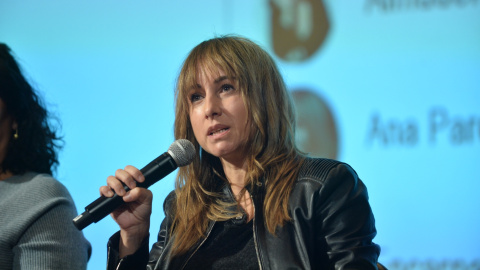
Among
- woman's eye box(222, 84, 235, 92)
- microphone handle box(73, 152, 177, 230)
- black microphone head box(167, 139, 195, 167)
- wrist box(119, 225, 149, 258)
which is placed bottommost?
wrist box(119, 225, 149, 258)

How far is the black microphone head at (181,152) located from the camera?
1.55 m

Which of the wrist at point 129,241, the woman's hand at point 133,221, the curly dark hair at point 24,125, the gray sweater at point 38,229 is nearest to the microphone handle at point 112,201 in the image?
the woman's hand at point 133,221

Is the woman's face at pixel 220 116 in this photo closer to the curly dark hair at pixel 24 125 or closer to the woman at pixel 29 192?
the woman at pixel 29 192

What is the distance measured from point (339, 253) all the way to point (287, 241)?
14cm

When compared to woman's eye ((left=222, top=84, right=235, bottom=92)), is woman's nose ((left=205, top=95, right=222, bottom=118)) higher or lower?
lower

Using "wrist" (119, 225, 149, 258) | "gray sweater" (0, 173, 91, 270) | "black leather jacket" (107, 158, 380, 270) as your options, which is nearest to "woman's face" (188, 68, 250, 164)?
"black leather jacket" (107, 158, 380, 270)

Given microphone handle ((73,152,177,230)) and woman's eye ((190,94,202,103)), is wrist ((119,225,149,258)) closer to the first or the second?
microphone handle ((73,152,177,230))

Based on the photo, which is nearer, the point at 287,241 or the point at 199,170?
the point at 287,241

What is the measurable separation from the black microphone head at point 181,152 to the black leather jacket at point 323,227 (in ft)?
0.80

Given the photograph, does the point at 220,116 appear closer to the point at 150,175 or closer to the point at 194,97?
the point at 194,97

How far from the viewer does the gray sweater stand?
1878mm

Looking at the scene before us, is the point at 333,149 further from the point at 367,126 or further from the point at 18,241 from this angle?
the point at 18,241

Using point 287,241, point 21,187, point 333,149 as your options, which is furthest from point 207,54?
point 333,149

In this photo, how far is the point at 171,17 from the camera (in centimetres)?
294
